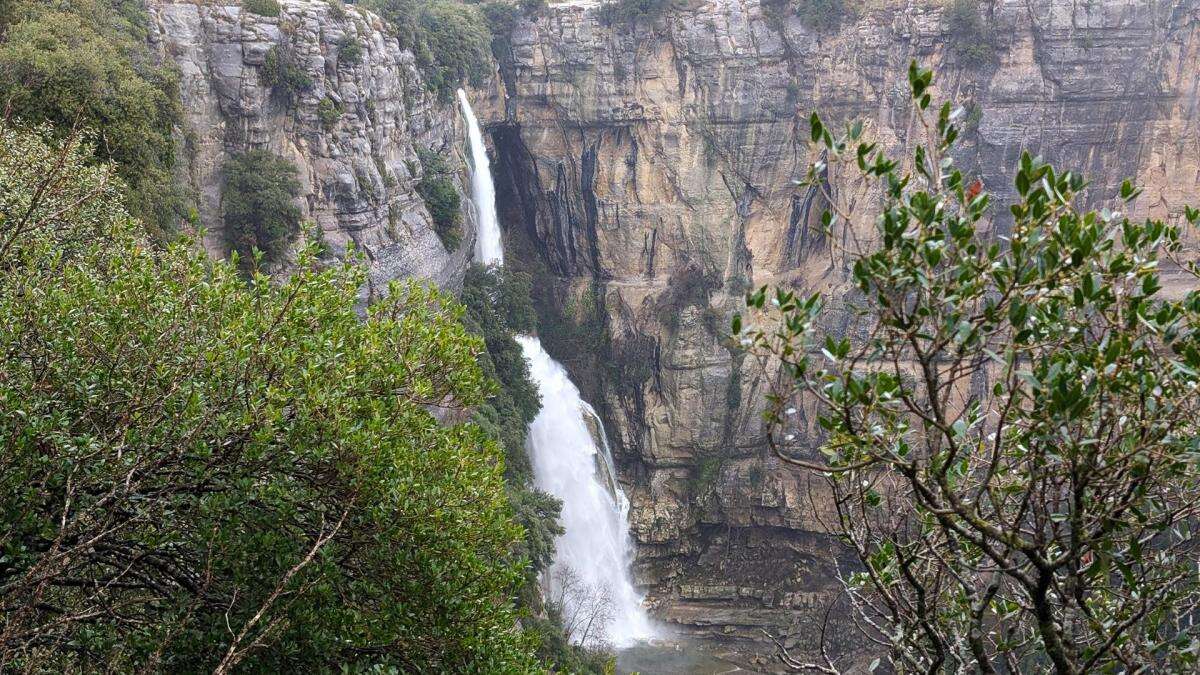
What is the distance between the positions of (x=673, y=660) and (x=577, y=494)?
5.91 m

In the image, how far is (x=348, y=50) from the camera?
72.4 feet

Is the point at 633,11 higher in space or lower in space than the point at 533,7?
lower

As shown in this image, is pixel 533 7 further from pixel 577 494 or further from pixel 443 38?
pixel 577 494

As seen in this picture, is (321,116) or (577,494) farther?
(577,494)

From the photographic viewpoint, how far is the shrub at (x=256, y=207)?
18.8 m

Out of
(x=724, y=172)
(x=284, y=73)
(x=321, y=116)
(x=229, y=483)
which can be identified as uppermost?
(x=284, y=73)

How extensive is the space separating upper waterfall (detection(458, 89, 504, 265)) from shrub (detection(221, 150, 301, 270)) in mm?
11730

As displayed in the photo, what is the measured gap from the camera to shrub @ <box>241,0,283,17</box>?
19.9m

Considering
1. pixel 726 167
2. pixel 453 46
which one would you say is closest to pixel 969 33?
pixel 726 167

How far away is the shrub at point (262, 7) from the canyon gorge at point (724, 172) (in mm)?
8598

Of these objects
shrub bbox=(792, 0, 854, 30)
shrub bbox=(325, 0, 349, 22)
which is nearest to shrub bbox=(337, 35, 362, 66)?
shrub bbox=(325, 0, 349, 22)

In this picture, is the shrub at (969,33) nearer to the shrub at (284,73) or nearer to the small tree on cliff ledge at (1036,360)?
the shrub at (284,73)

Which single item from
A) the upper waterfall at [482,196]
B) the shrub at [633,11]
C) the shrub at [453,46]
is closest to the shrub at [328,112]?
the shrub at [453,46]

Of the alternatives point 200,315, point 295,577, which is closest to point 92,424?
point 200,315
